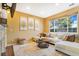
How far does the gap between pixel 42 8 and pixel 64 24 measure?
645 mm

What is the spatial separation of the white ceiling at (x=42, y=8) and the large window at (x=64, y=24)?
0.23 m

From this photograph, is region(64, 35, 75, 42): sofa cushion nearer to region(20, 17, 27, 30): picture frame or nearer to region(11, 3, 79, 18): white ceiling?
region(11, 3, 79, 18): white ceiling

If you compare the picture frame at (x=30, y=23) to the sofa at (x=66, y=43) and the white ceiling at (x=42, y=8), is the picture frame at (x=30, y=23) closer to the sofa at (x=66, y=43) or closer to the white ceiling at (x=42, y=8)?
the white ceiling at (x=42, y=8)

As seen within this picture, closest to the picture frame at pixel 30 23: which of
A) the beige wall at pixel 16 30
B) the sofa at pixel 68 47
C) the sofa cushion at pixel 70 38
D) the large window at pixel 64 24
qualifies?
the beige wall at pixel 16 30

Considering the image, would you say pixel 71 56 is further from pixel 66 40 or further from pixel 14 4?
pixel 14 4

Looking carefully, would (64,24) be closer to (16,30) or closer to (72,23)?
(72,23)

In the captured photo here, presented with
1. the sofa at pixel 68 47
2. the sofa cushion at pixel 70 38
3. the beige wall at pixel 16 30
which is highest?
the beige wall at pixel 16 30

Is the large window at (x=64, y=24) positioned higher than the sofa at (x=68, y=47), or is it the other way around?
the large window at (x=64, y=24)

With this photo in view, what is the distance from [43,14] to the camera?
2176 mm

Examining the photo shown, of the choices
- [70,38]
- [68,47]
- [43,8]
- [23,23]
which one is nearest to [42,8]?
[43,8]

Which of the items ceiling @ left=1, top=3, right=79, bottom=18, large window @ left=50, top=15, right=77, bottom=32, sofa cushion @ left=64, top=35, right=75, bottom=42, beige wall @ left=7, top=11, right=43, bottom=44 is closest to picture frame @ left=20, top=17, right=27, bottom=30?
beige wall @ left=7, top=11, right=43, bottom=44

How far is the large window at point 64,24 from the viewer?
204 centimetres

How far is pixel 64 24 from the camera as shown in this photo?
2154 millimetres

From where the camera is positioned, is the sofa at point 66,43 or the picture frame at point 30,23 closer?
the sofa at point 66,43
